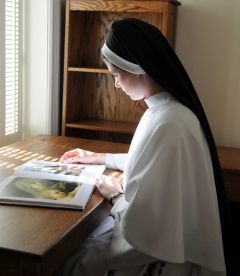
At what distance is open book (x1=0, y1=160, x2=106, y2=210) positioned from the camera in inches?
53.1

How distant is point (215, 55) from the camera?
2.44 metres

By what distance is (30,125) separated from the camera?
2609mm

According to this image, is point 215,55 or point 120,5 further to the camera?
point 215,55

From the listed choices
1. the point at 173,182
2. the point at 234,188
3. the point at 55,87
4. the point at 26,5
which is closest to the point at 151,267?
the point at 173,182

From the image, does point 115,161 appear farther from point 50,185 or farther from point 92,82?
point 92,82

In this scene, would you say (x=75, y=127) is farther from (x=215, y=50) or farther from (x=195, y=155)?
Answer: (x=195, y=155)

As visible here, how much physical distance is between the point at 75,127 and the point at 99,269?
124cm

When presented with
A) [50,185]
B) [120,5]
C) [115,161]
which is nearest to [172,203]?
[50,185]

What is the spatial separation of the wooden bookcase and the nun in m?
0.97

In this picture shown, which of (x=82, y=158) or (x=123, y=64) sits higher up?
(x=123, y=64)

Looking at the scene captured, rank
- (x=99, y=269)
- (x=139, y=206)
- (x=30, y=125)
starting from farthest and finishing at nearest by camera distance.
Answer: (x=30, y=125), (x=99, y=269), (x=139, y=206)

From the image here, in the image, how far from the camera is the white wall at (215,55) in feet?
7.84

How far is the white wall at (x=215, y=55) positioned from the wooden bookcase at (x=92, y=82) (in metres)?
0.11

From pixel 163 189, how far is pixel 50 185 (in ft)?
1.41
